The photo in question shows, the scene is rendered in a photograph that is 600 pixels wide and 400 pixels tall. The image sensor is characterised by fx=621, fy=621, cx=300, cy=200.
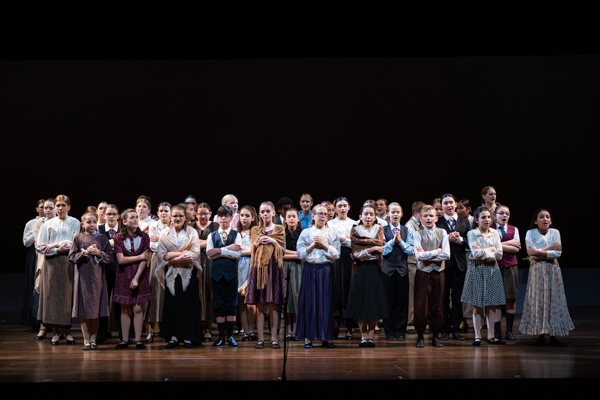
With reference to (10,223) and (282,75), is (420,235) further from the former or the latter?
(10,223)

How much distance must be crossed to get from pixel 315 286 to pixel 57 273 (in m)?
2.36

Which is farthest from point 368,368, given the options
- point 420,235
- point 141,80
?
point 141,80

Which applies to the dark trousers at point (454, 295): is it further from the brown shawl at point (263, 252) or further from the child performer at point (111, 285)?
the child performer at point (111, 285)

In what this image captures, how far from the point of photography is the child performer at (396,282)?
589cm

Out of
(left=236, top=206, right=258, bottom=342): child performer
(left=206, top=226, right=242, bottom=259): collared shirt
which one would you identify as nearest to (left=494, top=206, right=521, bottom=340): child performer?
(left=236, top=206, right=258, bottom=342): child performer

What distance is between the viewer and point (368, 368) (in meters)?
4.40

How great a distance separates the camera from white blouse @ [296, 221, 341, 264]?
17.8ft

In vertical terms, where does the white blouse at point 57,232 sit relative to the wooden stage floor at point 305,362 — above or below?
above

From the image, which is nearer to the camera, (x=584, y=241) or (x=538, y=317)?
(x=538, y=317)

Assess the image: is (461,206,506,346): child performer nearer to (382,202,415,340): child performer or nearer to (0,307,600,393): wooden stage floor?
(0,307,600,393): wooden stage floor

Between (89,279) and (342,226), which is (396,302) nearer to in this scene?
(342,226)

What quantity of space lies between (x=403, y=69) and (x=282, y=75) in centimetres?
191

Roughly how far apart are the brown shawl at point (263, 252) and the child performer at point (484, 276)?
5.63 feet

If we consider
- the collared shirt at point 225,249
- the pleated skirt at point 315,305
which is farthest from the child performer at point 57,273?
the pleated skirt at point 315,305
